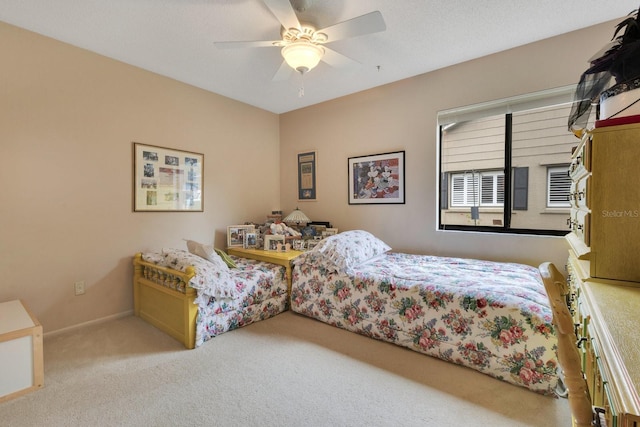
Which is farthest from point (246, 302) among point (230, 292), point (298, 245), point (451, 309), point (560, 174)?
point (560, 174)

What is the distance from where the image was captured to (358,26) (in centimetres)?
181

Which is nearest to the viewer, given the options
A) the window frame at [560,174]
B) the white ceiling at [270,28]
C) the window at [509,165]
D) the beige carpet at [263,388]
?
the beige carpet at [263,388]

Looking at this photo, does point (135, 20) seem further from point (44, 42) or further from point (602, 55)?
point (602, 55)

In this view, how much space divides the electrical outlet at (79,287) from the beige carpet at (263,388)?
1.20 feet

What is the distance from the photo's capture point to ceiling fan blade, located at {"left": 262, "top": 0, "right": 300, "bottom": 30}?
167cm

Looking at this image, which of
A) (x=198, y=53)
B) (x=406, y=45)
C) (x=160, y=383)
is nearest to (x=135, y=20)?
(x=198, y=53)

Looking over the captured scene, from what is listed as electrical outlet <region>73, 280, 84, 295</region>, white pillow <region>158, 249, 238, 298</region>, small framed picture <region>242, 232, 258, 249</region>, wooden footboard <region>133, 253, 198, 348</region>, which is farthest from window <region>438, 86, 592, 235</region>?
electrical outlet <region>73, 280, 84, 295</region>

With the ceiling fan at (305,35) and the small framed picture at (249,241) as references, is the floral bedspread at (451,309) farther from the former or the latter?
the ceiling fan at (305,35)

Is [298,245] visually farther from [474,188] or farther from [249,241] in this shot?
[474,188]

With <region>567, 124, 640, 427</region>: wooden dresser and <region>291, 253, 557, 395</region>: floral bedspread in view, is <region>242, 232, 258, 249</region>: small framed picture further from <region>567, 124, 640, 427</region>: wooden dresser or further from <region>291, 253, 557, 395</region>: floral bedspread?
<region>567, 124, 640, 427</region>: wooden dresser

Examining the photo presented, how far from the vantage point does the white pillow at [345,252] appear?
259cm

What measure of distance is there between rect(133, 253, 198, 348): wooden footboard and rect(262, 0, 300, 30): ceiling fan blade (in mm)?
1870

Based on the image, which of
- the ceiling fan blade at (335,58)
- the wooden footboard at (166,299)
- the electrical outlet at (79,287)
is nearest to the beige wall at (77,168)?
the electrical outlet at (79,287)

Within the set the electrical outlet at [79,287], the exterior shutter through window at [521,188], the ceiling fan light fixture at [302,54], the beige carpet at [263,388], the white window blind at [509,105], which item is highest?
the ceiling fan light fixture at [302,54]
